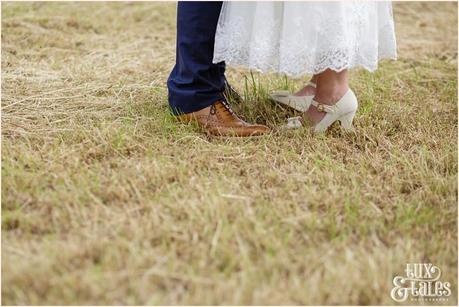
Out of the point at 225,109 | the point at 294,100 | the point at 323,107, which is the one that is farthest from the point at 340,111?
the point at 225,109

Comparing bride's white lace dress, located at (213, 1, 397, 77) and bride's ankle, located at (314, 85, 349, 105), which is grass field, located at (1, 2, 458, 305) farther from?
bride's white lace dress, located at (213, 1, 397, 77)

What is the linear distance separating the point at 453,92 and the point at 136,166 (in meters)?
1.42

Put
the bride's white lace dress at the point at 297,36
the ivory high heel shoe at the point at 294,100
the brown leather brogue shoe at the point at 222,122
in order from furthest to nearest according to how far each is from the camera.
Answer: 1. the ivory high heel shoe at the point at 294,100
2. the brown leather brogue shoe at the point at 222,122
3. the bride's white lace dress at the point at 297,36

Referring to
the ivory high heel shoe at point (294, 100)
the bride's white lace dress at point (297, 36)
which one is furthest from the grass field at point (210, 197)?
the bride's white lace dress at point (297, 36)

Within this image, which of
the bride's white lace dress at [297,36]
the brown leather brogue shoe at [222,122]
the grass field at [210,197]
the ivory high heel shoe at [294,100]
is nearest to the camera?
the grass field at [210,197]

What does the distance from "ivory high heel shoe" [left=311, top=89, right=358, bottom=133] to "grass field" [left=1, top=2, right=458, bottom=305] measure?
0.05 m

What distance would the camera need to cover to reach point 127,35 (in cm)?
325

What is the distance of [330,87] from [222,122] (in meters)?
0.35

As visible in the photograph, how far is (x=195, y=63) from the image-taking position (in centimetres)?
189

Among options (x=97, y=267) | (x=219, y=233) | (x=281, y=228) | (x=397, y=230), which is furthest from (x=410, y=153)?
(x=97, y=267)

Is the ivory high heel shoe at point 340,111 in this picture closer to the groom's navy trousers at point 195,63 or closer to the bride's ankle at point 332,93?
the bride's ankle at point 332,93

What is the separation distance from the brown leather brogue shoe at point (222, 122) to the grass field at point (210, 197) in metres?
0.05

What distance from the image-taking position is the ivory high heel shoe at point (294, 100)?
211 centimetres

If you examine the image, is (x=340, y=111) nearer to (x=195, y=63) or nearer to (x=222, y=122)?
(x=222, y=122)
